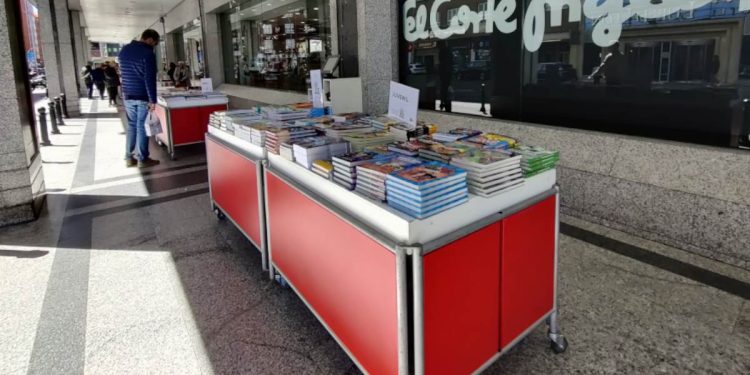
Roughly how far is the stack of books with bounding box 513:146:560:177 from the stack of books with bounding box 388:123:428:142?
629 mm

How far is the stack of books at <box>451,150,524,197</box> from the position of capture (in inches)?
71.9

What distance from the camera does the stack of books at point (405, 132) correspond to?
8.63 ft

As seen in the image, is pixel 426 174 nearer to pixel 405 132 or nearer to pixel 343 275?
pixel 343 275

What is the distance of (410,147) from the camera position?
2.21 meters

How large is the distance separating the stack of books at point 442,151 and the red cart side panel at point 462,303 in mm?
352

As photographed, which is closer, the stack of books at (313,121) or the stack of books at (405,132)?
the stack of books at (405,132)

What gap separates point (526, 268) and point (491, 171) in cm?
50

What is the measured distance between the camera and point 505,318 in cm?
197

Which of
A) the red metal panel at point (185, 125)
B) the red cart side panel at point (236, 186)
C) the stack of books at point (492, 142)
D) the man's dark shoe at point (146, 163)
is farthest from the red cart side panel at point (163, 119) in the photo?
the stack of books at point (492, 142)

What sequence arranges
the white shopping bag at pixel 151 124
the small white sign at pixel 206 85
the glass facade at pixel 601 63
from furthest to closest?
the small white sign at pixel 206 85
the white shopping bag at pixel 151 124
the glass facade at pixel 601 63

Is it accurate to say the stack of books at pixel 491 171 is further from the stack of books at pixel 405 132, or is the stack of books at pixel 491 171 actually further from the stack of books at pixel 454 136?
the stack of books at pixel 405 132

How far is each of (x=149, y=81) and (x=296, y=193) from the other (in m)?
4.51

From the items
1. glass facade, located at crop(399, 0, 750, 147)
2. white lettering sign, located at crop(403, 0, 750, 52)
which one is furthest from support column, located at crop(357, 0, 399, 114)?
glass facade, located at crop(399, 0, 750, 147)

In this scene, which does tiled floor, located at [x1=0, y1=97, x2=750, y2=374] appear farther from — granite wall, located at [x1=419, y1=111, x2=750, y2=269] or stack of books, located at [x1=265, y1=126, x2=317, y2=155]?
stack of books, located at [x1=265, y1=126, x2=317, y2=155]
